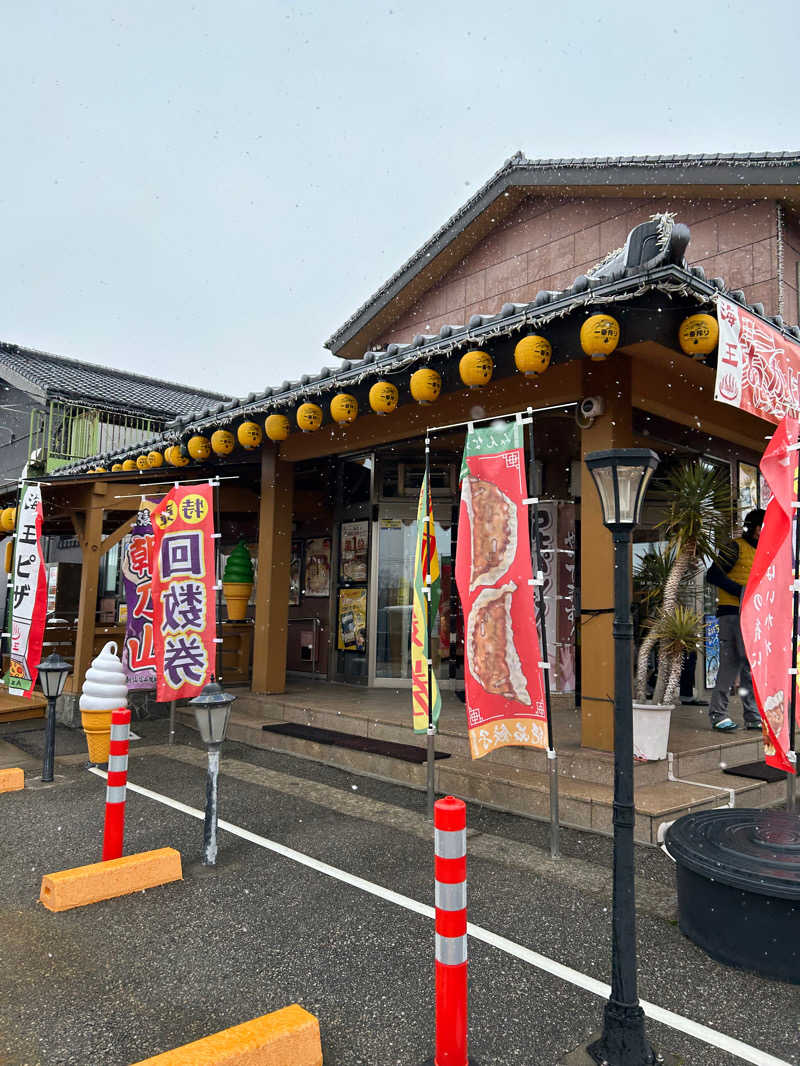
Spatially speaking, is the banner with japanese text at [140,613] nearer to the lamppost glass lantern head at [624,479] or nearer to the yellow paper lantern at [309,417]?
the yellow paper lantern at [309,417]

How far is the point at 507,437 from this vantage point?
4766 mm

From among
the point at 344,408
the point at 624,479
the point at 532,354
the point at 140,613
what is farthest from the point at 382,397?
the point at 624,479

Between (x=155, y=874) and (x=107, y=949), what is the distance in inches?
30.9

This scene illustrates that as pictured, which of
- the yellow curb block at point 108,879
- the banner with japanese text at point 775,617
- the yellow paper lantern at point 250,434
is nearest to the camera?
the yellow curb block at point 108,879

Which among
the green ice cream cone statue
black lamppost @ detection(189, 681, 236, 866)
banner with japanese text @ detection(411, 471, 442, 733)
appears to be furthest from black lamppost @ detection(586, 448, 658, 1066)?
the green ice cream cone statue

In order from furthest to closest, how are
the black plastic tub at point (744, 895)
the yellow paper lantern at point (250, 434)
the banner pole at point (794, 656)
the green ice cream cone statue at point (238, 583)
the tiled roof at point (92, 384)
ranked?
the tiled roof at point (92, 384) < the green ice cream cone statue at point (238, 583) < the yellow paper lantern at point (250, 434) < the banner pole at point (794, 656) < the black plastic tub at point (744, 895)

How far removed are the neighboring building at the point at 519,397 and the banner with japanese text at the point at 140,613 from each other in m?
1.14

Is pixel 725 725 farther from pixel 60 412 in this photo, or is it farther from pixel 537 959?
pixel 60 412

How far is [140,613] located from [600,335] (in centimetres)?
608

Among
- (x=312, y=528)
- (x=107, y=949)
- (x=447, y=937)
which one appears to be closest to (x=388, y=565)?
(x=312, y=528)

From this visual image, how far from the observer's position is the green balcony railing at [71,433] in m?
16.4

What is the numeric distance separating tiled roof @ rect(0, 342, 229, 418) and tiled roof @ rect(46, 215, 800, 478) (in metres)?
10.5

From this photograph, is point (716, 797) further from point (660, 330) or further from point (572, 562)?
point (572, 562)

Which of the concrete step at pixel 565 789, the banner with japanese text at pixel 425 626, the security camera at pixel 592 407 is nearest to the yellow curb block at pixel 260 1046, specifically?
the banner with japanese text at pixel 425 626
